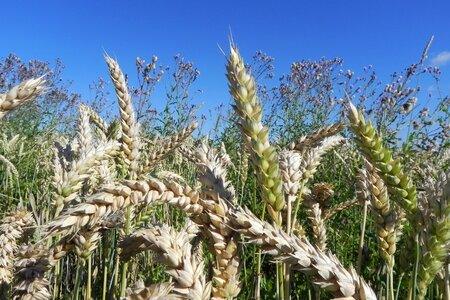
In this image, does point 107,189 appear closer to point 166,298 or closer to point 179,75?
point 166,298

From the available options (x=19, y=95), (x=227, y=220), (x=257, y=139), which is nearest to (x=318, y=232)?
(x=257, y=139)

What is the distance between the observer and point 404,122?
462cm

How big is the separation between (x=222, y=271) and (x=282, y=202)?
226 mm

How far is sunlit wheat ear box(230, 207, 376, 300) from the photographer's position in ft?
3.01

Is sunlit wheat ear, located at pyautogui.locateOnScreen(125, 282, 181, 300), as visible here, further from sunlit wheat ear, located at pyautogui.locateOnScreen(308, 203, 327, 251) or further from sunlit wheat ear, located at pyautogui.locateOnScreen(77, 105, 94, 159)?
sunlit wheat ear, located at pyautogui.locateOnScreen(77, 105, 94, 159)

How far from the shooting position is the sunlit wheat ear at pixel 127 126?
2000mm

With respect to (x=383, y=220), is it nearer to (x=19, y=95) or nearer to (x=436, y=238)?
(x=436, y=238)

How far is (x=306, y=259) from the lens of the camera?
0.99m

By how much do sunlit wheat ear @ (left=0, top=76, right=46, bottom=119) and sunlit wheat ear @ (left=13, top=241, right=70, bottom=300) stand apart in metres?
0.46

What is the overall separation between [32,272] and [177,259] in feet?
1.84

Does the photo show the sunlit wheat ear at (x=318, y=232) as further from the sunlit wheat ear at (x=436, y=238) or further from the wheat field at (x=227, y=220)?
the sunlit wheat ear at (x=436, y=238)

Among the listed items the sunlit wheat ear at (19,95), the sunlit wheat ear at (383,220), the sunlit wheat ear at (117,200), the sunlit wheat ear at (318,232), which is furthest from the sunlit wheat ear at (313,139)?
the sunlit wheat ear at (19,95)

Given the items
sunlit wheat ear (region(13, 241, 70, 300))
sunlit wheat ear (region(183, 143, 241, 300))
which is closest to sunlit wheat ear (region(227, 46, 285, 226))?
sunlit wheat ear (region(183, 143, 241, 300))

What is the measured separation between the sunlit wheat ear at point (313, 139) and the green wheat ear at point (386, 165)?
0.69 metres
